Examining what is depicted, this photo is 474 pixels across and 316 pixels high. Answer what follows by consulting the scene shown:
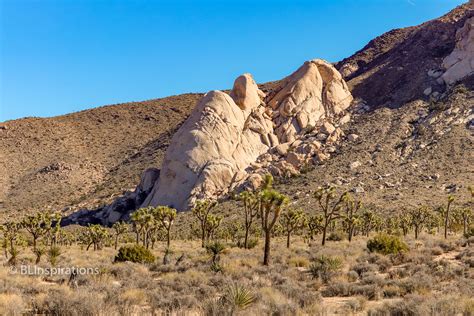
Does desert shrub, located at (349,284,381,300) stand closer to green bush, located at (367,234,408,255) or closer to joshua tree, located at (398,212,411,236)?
green bush, located at (367,234,408,255)

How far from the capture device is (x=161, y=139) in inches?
4188

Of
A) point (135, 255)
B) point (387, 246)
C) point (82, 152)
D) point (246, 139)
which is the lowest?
point (135, 255)

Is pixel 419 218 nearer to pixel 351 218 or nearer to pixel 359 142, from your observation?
pixel 351 218

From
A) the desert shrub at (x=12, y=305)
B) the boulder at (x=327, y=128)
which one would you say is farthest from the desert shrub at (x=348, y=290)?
the boulder at (x=327, y=128)

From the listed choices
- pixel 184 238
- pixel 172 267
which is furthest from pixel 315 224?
pixel 172 267

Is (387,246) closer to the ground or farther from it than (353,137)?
closer to the ground

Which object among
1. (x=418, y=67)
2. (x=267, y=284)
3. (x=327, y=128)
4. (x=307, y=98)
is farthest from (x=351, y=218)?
(x=418, y=67)

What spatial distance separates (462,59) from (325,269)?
263 ft

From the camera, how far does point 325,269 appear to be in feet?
63.9

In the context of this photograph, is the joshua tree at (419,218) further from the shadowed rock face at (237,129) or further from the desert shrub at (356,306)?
the desert shrub at (356,306)

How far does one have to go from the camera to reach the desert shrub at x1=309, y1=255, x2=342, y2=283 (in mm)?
18594

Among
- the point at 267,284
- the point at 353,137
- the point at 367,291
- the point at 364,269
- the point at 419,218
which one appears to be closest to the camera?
the point at 367,291

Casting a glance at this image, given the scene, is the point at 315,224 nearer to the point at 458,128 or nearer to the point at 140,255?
the point at 140,255

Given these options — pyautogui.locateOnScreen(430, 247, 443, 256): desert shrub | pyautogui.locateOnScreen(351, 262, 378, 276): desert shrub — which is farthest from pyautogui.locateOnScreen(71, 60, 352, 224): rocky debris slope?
pyautogui.locateOnScreen(351, 262, 378, 276): desert shrub
